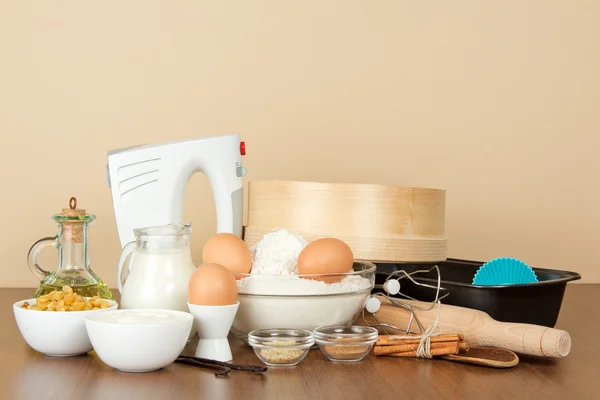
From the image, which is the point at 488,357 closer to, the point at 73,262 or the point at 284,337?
the point at 284,337

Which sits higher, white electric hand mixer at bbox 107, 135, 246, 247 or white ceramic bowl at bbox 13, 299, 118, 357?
white electric hand mixer at bbox 107, 135, 246, 247

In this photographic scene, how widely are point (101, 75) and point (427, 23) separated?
2.74 feet

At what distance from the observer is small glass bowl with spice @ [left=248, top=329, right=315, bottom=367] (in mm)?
1017

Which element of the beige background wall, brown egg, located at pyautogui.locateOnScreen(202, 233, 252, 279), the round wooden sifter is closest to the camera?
brown egg, located at pyautogui.locateOnScreen(202, 233, 252, 279)

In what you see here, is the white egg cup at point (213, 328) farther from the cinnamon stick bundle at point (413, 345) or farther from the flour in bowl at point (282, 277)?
the cinnamon stick bundle at point (413, 345)

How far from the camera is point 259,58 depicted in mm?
1948

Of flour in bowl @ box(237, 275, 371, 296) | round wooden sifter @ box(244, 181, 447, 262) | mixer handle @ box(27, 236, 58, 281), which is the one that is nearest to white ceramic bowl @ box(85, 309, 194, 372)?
flour in bowl @ box(237, 275, 371, 296)

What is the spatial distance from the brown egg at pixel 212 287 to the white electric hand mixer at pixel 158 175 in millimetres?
330

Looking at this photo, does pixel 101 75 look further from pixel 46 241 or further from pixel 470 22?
pixel 470 22

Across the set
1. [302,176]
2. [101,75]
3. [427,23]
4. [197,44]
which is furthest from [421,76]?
[101,75]

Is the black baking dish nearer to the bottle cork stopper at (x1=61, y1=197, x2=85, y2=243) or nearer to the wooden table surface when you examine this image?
the wooden table surface

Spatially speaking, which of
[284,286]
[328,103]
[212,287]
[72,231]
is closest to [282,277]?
[284,286]

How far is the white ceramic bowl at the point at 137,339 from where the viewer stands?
3.05 feet

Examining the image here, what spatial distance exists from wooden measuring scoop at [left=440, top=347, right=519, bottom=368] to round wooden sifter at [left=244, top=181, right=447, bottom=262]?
10.8 inches
